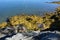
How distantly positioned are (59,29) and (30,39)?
9.05ft

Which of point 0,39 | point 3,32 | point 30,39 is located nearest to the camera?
point 30,39

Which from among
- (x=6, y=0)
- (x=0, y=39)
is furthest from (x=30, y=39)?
(x=6, y=0)

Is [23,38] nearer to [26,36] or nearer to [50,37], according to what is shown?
[26,36]

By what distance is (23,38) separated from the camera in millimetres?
14148

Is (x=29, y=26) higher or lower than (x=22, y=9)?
higher

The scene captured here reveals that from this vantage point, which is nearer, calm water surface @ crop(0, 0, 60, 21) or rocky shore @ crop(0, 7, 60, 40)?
rocky shore @ crop(0, 7, 60, 40)

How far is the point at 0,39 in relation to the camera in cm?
1518

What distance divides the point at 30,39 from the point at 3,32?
4181 mm

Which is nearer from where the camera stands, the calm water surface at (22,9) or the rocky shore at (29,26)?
the rocky shore at (29,26)

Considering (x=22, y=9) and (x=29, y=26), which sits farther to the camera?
(x=22, y=9)

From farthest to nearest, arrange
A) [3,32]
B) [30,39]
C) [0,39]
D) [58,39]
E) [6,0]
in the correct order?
[6,0] < [3,32] < [0,39] < [30,39] < [58,39]

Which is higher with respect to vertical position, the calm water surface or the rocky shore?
the rocky shore

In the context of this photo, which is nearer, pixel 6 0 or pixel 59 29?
pixel 59 29

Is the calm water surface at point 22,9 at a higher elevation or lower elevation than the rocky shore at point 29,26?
lower
